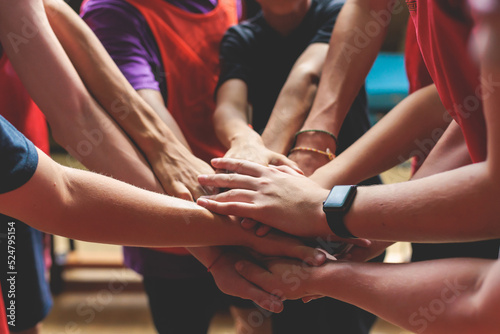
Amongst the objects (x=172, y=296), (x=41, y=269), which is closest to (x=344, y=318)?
(x=172, y=296)

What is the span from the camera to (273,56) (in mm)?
1230

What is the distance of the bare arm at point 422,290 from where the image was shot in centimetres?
70

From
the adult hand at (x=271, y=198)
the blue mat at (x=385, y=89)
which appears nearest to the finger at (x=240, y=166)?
the adult hand at (x=271, y=198)

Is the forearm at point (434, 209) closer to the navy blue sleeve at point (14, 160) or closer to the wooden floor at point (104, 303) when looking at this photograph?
the navy blue sleeve at point (14, 160)

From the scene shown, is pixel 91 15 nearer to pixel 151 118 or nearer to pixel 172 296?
pixel 151 118

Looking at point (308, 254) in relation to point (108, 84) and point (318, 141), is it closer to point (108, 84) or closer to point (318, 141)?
point (318, 141)

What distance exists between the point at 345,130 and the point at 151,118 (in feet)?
1.45

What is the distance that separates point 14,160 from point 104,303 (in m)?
1.80

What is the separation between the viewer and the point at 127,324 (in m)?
2.18

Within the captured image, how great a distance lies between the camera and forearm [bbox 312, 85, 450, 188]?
Answer: 102 cm

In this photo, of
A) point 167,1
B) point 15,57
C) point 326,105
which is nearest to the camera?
point 15,57

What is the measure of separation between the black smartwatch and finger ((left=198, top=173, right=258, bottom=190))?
0.18 m

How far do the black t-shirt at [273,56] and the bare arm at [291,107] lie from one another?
0.09 metres

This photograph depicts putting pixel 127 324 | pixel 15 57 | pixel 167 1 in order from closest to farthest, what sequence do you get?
pixel 15 57
pixel 167 1
pixel 127 324
